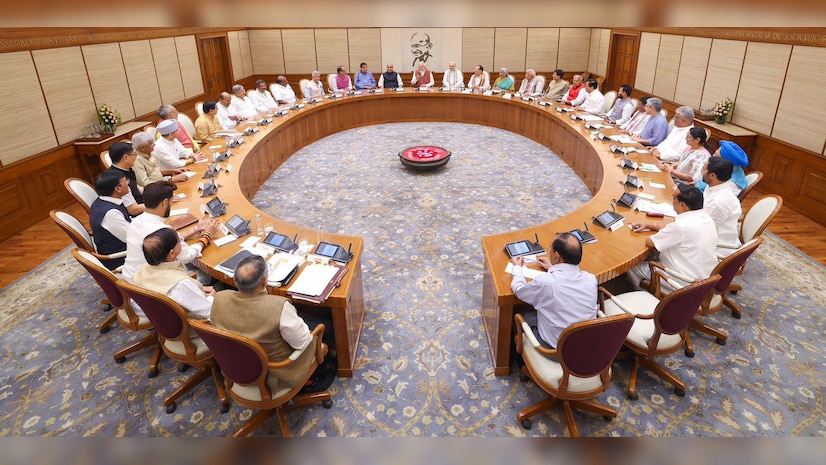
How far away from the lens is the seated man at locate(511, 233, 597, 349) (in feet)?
9.10

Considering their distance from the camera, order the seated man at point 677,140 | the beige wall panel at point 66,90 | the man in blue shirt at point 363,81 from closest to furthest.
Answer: the seated man at point 677,140 → the beige wall panel at point 66,90 → the man in blue shirt at point 363,81

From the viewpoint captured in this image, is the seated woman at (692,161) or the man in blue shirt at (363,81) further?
the man in blue shirt at (363,81)

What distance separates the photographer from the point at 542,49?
1229 cm

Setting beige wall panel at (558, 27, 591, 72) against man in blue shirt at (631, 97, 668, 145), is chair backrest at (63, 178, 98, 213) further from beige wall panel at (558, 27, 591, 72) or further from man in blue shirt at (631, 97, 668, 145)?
beige wall panel at (558, 27, 591, 72)

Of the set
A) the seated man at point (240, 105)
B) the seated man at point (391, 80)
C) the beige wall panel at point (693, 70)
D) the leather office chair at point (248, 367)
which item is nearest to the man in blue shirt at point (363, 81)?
the seated man at point (391, 80)

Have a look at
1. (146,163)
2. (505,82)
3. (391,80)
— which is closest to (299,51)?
(391,80)

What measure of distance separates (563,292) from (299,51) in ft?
37.8

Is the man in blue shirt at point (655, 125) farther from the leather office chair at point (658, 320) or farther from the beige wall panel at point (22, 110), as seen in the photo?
the beige wall panel at point (22, 110)

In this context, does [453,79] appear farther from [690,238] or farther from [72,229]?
[72,229]

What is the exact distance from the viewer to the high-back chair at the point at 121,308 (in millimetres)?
3096

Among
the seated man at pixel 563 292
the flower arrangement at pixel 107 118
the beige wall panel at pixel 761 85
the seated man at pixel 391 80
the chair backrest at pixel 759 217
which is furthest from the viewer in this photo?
the seated man at pixel 391 80

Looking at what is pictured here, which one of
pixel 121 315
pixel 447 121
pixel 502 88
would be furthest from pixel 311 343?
pixel 502 88

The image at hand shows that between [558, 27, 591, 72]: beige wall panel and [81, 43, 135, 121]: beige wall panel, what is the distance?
979 cm

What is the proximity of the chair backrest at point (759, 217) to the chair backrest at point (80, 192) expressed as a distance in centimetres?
551
